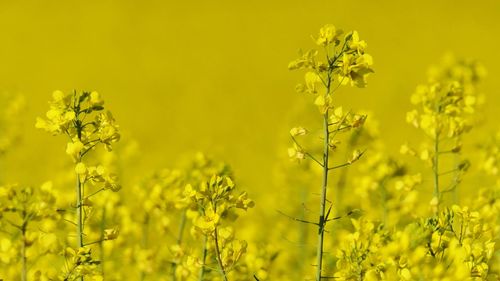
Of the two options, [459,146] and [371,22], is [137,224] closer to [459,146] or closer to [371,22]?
[459,146]

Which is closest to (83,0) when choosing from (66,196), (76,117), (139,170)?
(139,170)

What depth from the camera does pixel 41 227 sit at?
425 cm

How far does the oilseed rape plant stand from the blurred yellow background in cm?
703

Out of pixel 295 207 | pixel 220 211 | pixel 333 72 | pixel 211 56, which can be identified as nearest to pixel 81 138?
pixel 220 211

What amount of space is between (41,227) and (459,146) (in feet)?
5.85

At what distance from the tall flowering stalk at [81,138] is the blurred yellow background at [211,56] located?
9.04 m

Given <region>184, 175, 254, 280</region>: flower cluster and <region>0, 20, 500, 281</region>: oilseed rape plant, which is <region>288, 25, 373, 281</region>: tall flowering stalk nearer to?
<region>0, 20, 500, 281</region>: oilseed rape plant

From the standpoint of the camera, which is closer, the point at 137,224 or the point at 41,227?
the point at 41,227

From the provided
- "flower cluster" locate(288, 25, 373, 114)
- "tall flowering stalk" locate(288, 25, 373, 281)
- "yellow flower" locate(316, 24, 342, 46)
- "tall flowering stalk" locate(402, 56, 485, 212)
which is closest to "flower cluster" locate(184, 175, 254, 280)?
"tall flowering stalk" locate(288, 25, 373, 281)

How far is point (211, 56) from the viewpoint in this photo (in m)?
19.3

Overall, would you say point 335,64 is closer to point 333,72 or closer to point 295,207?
point 333,72

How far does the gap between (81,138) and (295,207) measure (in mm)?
3602

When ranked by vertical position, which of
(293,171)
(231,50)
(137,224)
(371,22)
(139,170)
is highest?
(371,22)

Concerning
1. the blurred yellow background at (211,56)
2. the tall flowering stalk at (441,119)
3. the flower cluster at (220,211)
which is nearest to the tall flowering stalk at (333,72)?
the flower cluster at (220,211)
